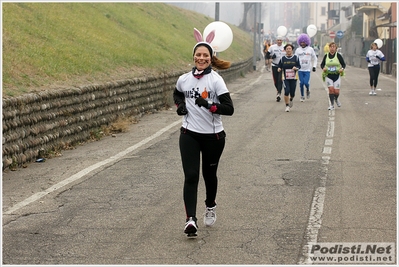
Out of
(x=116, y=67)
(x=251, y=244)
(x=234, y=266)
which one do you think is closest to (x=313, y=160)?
(x=251, y=244)

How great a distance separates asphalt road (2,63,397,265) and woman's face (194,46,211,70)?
5.16 feet

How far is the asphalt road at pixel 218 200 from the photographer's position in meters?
7.16

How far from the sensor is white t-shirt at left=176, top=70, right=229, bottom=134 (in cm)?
771

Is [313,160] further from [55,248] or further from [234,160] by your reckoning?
[55,248]

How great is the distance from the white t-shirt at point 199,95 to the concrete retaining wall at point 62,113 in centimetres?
457

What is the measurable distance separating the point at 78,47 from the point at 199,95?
15783mm

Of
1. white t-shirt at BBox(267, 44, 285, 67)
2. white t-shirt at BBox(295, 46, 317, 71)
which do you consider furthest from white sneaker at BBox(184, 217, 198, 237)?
→ white t-shirt at BBox(267, 44, 285, 67)

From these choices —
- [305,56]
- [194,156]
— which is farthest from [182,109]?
[305,56]

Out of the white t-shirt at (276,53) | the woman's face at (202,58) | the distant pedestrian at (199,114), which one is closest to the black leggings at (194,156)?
the distant pedestrian at (199,114)

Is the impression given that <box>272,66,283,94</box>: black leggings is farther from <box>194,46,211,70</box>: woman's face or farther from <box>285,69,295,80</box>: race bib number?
<box>194,46,211,70</box>: woman's face

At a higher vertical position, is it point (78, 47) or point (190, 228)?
point (190, 228)

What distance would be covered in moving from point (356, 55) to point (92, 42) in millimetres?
43569

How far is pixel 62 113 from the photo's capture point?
551 inches

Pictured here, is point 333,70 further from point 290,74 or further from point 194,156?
point 194,156
